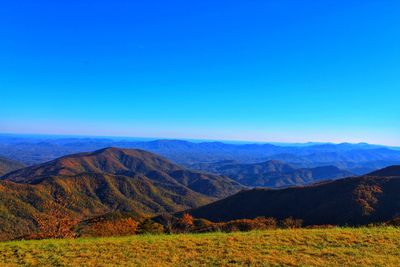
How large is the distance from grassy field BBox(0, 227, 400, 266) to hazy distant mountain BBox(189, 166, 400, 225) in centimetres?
→ 6192

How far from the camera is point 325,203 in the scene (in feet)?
294

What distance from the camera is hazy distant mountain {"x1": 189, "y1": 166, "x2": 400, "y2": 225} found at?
7738 cm

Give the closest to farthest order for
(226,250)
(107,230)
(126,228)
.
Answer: (226,250) < (107,230) < (126,228)

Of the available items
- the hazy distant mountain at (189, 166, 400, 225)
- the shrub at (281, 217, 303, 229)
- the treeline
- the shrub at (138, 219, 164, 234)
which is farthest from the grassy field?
the hazy distant mountain at (189, 166, 400, 225)

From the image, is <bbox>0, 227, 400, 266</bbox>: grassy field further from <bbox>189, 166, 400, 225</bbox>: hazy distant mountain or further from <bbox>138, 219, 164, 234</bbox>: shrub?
<bbox>189, 166, 400, 225</bbox>: hazy distant mountain

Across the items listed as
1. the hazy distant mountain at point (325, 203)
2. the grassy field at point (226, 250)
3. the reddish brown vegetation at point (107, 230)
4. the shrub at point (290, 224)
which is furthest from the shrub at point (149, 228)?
the hazy distant mountain at point (325, 203)

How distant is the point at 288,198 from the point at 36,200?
4068 inches

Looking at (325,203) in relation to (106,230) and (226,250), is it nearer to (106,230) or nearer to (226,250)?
(106,230)

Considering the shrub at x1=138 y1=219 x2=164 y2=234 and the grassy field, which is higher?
the grassy field

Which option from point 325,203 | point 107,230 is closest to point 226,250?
point 107,230

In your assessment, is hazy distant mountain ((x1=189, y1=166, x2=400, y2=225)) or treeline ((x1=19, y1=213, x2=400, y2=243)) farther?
hazy distant mountain ((x1=189, y1=166, x2=400, y2=225))

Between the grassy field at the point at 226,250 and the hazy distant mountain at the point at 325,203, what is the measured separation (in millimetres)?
61916

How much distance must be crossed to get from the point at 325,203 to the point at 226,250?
82323 millimetres

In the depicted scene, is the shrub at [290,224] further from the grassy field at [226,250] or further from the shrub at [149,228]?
the shrub at [149,228]
